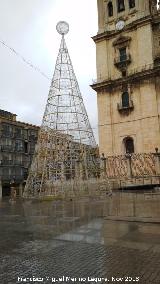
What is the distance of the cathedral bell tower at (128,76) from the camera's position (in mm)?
37406

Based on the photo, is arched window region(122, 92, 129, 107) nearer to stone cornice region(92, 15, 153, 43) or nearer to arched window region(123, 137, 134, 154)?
arched window region(123, 137, 134, 154)

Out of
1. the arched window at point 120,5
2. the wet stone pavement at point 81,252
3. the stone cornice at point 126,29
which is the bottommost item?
the wet stone pavement at point 81,252

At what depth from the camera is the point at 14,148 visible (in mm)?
57344

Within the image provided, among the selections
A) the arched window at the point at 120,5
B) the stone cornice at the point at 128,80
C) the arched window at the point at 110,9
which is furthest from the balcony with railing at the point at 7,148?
the arched window at the point at 120,5

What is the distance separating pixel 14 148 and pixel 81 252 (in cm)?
5099

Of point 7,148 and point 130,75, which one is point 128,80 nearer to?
point 130,75

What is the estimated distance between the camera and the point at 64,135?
25953 mm

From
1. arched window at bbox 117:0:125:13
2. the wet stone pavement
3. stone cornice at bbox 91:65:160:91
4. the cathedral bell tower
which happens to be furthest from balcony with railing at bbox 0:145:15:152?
the wet stone pavement

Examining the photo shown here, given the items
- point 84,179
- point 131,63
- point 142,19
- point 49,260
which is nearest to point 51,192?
point 84,179

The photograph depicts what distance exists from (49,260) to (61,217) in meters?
6.51

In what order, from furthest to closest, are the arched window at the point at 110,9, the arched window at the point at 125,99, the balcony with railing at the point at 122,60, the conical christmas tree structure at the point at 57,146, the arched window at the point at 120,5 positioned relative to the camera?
the arched window at the point at 110,9, the arched window at the point at 120,5, the balcony with railing at the point at 122,60, the arched window at the point at 125,99, the conical christmas tree structure at the point at 57,146

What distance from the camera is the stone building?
54.8 m

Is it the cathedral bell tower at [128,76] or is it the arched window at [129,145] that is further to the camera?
the arched window at [129,145]

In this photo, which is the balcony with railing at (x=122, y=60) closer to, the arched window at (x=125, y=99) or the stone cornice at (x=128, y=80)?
the stone cornice at (x=128, y=80)
